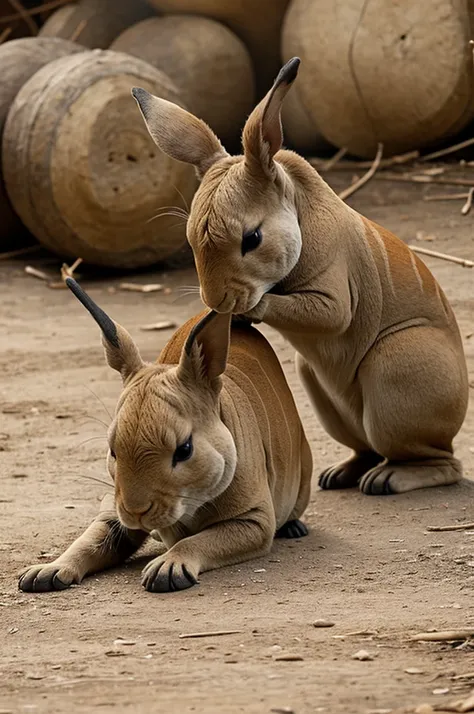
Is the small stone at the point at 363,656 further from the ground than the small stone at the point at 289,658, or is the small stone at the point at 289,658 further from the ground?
the small stone at the point at 363,656

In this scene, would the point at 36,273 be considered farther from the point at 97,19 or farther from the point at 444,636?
the point at 444,636

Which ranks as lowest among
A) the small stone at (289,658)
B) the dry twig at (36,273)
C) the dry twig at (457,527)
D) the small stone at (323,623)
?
the dry twig at (36,273)

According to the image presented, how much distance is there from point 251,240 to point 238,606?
5.24ft

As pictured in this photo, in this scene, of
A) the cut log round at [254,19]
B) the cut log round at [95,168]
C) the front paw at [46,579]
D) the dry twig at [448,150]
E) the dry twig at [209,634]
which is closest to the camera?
the dry twig at [209,634]

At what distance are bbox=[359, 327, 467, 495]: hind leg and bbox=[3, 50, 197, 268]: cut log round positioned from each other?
543 centimetres

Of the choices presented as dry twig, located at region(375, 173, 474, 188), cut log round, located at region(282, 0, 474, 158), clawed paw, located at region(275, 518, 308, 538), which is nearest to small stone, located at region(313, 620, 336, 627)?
clawed paw, located at region(275, 518, 308, 538)

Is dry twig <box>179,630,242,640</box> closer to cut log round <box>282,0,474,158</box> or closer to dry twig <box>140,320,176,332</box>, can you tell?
dry twig <box>140,320,176,332</box>

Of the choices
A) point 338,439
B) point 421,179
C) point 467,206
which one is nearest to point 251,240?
point 338,439

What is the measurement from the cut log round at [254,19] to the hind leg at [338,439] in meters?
7.87

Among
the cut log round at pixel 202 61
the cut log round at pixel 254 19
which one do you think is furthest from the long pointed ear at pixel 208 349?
the cut log round at pixel 254 19

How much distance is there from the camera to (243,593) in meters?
4.96

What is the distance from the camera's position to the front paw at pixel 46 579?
16.8ft

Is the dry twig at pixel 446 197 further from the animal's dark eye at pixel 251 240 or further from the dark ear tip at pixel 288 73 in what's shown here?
the dark ear tip at pixel 288 73

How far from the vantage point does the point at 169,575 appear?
500 centimetres
